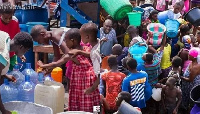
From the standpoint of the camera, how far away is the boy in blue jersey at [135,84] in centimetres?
343

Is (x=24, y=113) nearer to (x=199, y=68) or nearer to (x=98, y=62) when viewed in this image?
(x=98, y=62)

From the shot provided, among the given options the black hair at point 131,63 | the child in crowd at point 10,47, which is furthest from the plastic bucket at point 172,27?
the child in crowd at point 10,47

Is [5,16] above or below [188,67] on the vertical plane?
above

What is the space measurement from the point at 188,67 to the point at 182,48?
59 centimetres

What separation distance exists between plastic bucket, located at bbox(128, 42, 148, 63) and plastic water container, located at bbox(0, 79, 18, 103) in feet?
4.82

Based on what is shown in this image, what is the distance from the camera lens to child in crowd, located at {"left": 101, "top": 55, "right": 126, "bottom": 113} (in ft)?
10.7

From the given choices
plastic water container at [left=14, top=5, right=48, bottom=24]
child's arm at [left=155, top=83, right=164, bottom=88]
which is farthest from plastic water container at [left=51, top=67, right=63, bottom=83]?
child's arm at [left=155, top=83, right=164, bottom=88]

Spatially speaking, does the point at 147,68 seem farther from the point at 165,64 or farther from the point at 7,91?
the point at 7,91

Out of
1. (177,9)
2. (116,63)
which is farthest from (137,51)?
(177,9)

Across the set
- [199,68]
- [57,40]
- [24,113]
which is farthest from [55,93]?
[199,68]

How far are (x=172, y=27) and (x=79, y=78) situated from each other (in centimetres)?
250

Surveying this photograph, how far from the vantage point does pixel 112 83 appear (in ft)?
11.3

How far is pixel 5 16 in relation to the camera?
3.04m

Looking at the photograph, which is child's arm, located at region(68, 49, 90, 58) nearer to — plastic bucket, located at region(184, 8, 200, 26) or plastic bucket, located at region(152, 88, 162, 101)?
plastic bucket, located at region(152, 88, 162, 101)
